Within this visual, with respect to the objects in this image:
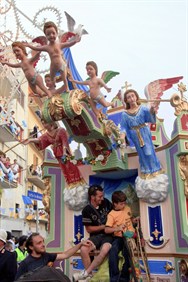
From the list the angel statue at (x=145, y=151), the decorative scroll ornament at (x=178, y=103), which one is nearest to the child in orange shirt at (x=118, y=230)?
the angel statue at (x=145, y=151)

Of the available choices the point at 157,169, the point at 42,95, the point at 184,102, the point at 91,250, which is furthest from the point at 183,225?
the point at 42,95

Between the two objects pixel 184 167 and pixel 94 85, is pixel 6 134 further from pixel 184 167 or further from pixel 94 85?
pixel 184 167

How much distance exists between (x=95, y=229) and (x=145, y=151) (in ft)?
4.95

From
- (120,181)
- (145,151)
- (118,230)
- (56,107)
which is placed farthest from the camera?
(120,181)

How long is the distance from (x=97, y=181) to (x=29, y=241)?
3.25 metres

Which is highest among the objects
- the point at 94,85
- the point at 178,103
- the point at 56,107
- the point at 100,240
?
the point at 94,85

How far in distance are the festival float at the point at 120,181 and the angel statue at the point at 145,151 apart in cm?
2

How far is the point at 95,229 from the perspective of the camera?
16.9 feet

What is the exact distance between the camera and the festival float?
515 centimetres

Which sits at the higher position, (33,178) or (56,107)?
(33,178)

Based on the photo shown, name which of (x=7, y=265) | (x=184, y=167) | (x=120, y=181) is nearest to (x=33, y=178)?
(x=120, y=181)

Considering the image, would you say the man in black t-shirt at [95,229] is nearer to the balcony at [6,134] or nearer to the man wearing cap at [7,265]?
the man wearing cap at [7,265]

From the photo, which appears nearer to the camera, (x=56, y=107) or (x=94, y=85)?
(x=56, y=107)

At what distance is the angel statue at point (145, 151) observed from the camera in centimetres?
560
